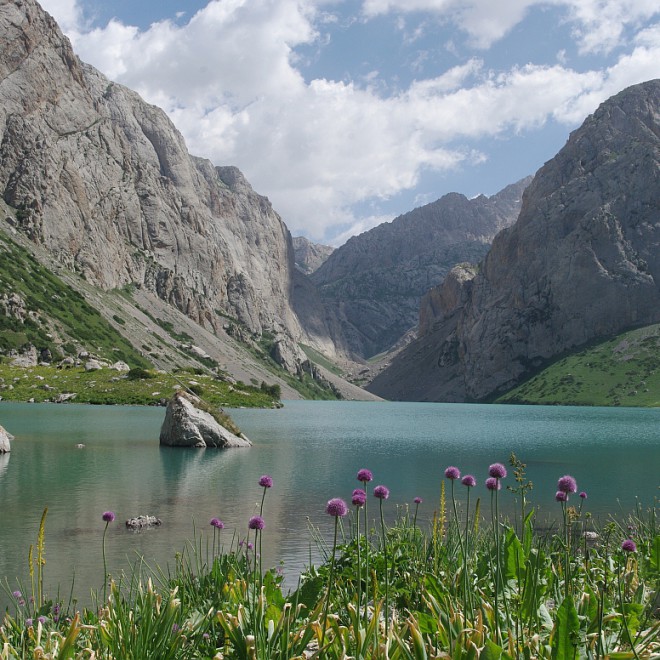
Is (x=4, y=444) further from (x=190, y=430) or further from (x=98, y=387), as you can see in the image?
(x=98, y=387)

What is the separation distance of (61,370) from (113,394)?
19860 mm

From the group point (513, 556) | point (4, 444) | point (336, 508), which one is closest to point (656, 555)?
point (513, 556)

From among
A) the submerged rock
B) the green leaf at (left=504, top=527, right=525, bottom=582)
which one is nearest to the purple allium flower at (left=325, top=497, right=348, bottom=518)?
the green leaf at (left=504, top=527, right=525, bottom=582)

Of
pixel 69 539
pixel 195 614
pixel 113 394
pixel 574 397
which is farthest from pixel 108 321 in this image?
pixel 195 614

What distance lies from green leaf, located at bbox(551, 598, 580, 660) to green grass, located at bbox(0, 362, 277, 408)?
91849 mm

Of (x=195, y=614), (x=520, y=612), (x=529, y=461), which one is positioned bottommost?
(x=529, y=461)

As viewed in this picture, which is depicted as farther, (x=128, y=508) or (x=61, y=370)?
(x=61, y=370)

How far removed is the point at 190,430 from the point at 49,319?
11912 centimetres

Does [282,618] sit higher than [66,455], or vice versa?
[282,618]

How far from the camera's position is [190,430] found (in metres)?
44.1

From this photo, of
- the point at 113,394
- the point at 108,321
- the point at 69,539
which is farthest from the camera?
the point at 108,321

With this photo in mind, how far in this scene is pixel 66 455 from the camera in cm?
3422

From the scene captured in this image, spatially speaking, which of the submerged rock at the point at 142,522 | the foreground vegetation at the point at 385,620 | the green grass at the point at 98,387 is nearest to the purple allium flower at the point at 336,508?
the foreground vegetation at the point at 385,620

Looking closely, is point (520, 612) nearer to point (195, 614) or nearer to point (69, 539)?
point (195, 614)
